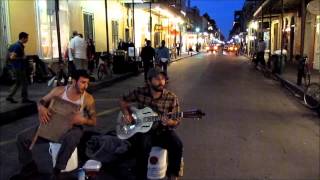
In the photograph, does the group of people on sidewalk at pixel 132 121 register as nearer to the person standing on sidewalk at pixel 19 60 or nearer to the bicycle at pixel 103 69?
the person standing on sidewalk at pixel 19 60

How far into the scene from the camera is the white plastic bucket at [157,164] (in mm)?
5086

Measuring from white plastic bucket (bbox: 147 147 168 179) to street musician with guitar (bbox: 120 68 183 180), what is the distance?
0.07 meters

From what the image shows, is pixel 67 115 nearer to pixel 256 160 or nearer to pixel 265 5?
pixel 256 160

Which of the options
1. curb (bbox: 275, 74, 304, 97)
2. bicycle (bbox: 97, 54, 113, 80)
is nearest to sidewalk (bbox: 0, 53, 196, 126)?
bicycle (bbox: 97, 54, 113, 80)

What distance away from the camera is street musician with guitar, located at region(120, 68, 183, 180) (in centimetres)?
516

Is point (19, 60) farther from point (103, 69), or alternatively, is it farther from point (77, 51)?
point (103, 69)

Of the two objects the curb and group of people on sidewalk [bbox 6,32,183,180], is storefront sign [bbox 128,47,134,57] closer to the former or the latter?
the curb

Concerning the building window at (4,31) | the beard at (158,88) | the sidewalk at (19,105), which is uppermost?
the building window at (4,31)

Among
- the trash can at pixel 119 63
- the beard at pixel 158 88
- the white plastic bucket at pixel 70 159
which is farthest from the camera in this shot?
the trash can at pixel 119 63

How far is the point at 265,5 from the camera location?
33.8 m

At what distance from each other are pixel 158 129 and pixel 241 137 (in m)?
3.68

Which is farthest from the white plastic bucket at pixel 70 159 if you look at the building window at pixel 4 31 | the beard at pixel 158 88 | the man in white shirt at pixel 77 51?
the building window at pixel 4 31

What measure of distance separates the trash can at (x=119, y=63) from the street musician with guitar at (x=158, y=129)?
1760 cm

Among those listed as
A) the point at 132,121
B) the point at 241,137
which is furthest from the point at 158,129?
the point at 241,137
